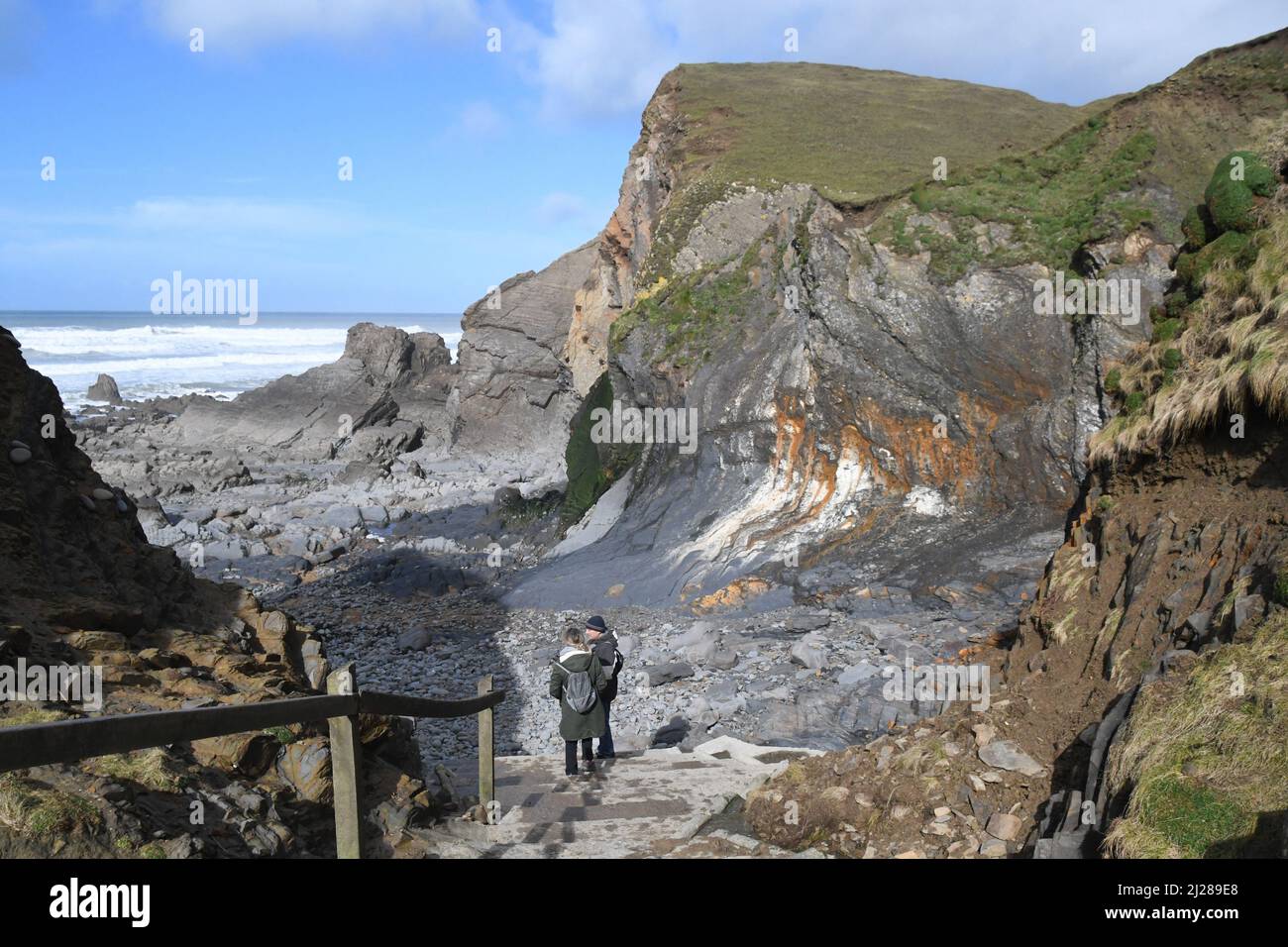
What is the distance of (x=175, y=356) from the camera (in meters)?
87.0

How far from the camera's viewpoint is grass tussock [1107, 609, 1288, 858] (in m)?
4.23

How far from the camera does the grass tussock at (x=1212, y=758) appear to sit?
4227 millimetres

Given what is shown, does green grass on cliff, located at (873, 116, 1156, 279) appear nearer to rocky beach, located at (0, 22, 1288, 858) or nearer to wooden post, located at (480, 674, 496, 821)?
rocky beach, located at (0, 22, 1288, 858)

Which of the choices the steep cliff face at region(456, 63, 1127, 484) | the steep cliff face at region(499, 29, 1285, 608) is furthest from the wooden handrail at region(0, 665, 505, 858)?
the steep cliff face at region(456, 63, 1127, 484)

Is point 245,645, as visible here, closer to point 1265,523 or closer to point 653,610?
point 1265,523

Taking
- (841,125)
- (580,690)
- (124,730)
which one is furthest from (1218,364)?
(841,125)

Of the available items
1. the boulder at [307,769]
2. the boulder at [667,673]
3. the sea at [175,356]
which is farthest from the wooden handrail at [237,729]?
the sea at [175,356]

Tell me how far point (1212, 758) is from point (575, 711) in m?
5.44

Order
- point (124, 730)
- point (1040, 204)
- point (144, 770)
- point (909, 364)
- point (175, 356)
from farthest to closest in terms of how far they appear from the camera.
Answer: point (175, 356) → point (1040, 204) → point (909, 364) → point (144, 770) → point (124, 730)

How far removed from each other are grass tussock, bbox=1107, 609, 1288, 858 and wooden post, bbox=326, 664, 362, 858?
3480mm

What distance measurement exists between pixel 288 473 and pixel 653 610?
23.7 meters

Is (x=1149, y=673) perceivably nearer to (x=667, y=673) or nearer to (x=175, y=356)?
(x=667, y=673)

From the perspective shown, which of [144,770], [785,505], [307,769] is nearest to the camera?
[144,770]

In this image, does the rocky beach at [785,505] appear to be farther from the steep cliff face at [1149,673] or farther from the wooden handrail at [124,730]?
the wooden handrail at [124,730]
